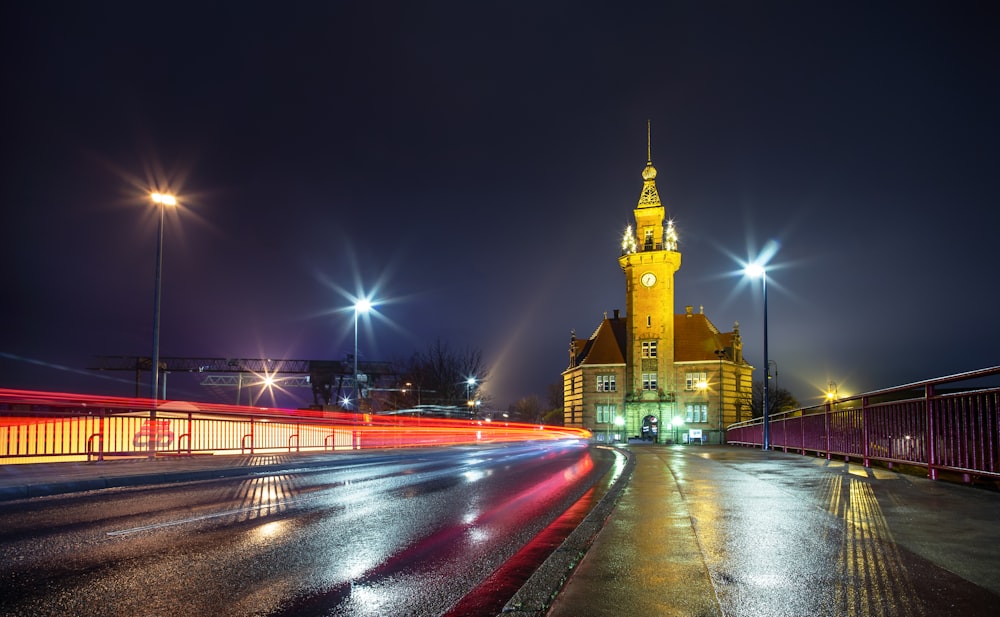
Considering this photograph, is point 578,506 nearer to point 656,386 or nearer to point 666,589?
point 666,589

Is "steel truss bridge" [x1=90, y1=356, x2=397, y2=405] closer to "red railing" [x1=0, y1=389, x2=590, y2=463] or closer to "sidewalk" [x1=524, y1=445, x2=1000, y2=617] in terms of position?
"red railing" [x1=0, y1=389, x2=590, y2=463]

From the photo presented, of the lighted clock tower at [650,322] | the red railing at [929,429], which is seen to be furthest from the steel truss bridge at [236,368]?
the red railing at [929,429]

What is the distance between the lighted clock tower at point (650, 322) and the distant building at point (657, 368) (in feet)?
0.35

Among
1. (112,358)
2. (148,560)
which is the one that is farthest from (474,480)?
(112,358)

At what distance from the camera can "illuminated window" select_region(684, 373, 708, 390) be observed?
72.8 metres

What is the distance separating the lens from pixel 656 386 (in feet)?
237

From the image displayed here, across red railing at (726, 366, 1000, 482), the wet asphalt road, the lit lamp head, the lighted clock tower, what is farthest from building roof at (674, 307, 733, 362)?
the wet asphalt road

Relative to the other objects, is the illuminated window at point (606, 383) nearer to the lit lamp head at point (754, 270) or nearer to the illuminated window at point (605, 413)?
the illuminated window at point (605, 413)

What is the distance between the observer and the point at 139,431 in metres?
→ 19.3

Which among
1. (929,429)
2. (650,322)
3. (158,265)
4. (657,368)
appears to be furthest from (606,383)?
(929,429)

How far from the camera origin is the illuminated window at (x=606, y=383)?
248 feet

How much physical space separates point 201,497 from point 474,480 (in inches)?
231

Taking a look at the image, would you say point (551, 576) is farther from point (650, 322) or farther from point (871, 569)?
point (650, 322)

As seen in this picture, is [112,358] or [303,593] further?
[112,358]
